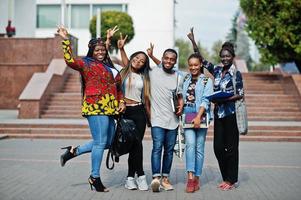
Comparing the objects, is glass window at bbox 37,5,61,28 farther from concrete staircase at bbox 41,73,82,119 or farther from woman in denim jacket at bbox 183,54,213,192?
woman in denim jacket at bbox 183,54,213,192

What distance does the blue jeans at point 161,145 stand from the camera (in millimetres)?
6711

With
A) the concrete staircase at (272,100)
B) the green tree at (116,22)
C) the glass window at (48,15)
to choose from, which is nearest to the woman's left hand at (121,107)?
the concrete staircase at (272,100)

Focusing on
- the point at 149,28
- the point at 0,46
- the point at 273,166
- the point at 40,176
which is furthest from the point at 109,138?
the point at 149,28

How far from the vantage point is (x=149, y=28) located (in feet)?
109

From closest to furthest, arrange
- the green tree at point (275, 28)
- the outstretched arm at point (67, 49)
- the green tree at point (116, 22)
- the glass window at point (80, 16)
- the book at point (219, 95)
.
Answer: the outstretched arm at point (67, 49) < the book at point (219, 95) < the green tree at point (275, 28) < the green tree at point (116, 22) < the glass window at point (80, 16)

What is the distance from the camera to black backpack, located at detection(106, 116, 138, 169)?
6.56 metres

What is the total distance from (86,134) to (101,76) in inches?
275

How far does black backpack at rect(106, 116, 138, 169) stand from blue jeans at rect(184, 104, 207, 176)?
0.71 meters

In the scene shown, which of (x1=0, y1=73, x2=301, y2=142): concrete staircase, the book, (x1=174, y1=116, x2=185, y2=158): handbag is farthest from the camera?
(x1=0, y1=73, x2=301, y2=142): concrete staircase

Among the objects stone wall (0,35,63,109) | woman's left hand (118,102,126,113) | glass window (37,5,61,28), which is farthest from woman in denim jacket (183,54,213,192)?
glass window (37,5,61,28)

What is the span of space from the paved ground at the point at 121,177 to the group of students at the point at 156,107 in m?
0.25

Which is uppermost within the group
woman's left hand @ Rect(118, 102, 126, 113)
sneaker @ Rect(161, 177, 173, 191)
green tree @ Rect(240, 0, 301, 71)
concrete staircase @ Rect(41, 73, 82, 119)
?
green tree @ Rect(240, 0, 301, 71)

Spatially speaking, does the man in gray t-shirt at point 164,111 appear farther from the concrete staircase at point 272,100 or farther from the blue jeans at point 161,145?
the concrete staircase at point 272,100

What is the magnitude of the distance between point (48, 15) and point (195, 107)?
29.1 meters
